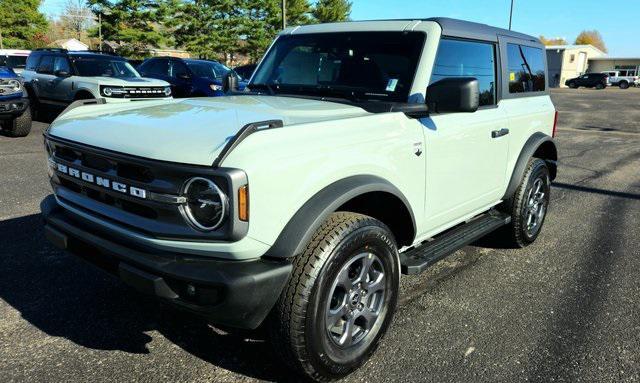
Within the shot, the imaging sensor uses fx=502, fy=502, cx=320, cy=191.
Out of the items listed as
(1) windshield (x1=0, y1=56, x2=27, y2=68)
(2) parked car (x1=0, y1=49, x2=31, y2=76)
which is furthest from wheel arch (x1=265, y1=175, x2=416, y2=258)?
(1) windshield (x1=0, y1=56, x2=27, y2=68)

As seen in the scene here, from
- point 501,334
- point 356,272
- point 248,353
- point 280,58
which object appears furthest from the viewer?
point 280,58

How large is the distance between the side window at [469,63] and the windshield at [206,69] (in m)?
11.3

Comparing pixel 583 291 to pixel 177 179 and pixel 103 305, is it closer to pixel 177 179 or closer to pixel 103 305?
pixel 177 179

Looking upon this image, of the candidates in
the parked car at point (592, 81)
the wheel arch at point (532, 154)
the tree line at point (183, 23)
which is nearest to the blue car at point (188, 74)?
the wheel arch at point (532, 154)

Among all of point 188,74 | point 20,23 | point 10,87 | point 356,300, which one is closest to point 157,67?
point 188,74

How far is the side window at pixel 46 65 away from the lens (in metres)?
12.4

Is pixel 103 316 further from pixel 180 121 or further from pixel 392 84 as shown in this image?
pixel 392 84

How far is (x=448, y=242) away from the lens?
3547mm

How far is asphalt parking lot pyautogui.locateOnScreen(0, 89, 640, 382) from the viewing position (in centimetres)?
277

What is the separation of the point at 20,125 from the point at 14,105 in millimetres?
666

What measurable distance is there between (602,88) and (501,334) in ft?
197

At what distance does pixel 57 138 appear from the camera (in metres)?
2.83

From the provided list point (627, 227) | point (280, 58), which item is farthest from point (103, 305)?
point (627, 227)

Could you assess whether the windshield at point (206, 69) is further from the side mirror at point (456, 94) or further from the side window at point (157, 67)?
the side mirror at point (456, 94)
